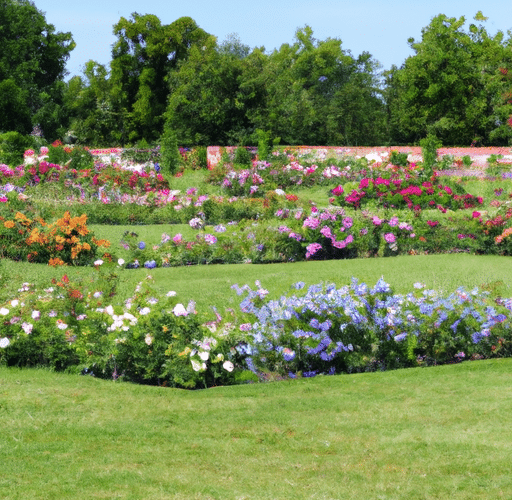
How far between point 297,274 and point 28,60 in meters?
29.1

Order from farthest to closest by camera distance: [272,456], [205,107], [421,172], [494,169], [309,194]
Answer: [205,107] → [494,169] → [309,194] → [421,172] → [272,456]

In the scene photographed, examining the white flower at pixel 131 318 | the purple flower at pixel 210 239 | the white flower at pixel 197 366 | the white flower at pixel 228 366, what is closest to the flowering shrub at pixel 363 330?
the white flower at pixel 228 366

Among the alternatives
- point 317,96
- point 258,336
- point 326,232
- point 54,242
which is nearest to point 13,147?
point 54,242

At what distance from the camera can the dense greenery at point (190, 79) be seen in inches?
1110

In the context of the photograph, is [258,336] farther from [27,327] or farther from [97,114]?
[97,114]

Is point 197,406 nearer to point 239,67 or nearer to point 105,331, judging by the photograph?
point 105,331

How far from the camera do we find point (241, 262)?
10.0 metres

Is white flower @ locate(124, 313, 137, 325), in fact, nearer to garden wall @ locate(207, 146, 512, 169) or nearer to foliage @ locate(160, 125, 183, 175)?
foliage @ locate(160, 125, 183, 175)

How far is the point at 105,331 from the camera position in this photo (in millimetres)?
5770

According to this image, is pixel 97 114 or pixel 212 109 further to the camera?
pixel 97 114

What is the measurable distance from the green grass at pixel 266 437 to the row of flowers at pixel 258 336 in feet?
0.69

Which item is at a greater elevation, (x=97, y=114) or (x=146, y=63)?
(x=146, y=63)

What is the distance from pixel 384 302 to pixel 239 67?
1572 centimetres

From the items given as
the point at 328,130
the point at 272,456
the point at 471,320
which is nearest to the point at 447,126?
the point at 328,130
